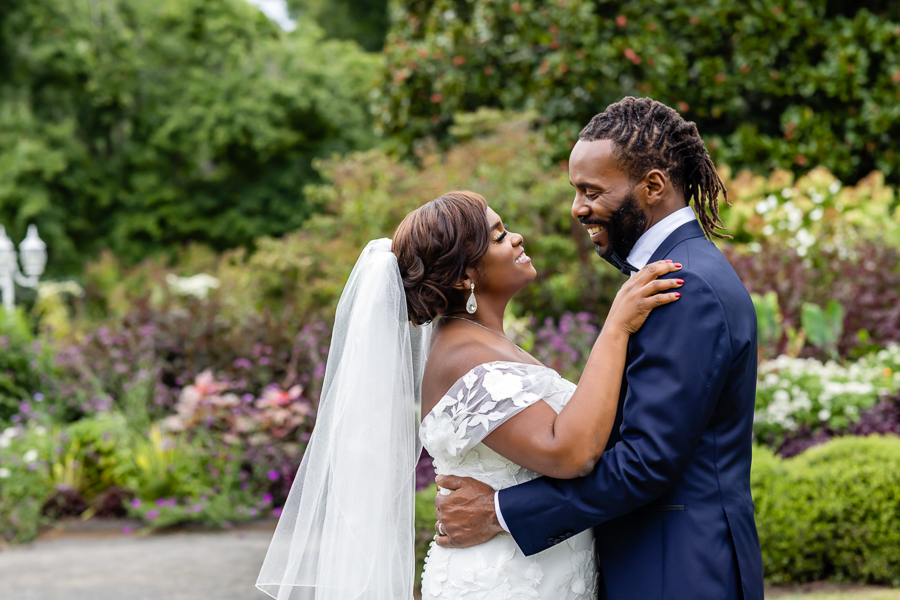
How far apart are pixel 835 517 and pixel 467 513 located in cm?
295

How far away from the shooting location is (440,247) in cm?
246

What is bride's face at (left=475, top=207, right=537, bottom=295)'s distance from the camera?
98.2 inches

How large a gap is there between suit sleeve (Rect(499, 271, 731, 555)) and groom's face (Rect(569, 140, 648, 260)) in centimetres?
24

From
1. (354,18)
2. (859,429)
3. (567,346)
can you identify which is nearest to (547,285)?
(567,346)

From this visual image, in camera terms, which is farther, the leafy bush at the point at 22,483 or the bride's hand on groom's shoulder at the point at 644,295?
the leafy bush at the point at 22,483

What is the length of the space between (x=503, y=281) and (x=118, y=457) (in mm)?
5789

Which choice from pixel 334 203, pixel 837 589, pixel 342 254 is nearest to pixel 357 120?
pixel 334 203

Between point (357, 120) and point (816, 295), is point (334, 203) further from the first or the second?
point (357, 120)

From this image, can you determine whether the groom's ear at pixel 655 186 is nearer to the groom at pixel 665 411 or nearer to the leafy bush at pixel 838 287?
the groom at pixel 665 411

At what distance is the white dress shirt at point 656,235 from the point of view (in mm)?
2213

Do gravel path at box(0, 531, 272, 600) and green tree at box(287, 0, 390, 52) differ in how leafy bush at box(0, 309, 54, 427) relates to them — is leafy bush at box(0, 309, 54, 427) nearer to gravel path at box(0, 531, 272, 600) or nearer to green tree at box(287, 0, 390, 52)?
gravel path at box(0, 531, 272, 600)

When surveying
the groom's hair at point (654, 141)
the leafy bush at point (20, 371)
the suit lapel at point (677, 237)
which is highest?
the groom's hair at point (654, 141)

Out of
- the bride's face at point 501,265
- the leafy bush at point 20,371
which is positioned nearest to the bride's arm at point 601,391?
the bride's face at point 501,265

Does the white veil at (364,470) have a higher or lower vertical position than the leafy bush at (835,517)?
higher
